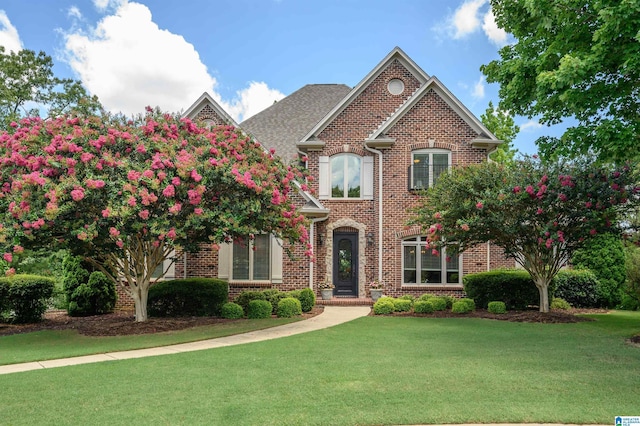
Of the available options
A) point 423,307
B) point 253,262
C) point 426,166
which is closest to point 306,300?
point 253,262

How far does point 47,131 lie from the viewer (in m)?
10.7

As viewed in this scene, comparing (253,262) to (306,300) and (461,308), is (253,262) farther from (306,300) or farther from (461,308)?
(461,308)

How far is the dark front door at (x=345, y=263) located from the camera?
59.4ft

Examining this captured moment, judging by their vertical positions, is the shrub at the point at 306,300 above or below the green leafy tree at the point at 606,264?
below

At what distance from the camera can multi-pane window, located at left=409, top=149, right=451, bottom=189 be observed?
17.9 metres

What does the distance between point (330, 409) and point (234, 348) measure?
4.21m

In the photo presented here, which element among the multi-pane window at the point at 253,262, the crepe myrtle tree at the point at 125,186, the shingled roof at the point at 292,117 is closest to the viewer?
the crepe myrtle tree at the point at 125,186

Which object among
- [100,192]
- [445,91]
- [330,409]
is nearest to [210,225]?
A: [100,192]

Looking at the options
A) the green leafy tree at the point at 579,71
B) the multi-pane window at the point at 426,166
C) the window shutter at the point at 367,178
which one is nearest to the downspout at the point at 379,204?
the window shutter at the point at 367,178

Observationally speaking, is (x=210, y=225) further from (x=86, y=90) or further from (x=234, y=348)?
(x=86, y=90)

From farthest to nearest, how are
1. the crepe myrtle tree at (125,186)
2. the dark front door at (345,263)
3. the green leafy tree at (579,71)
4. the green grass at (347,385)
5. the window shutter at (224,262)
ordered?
the dark front door at (345,263) < the window shutter at (224,262) < the crepe myrtle tree at (125,186) < the green leafy tree at (579,71) < the green grass at (347,385)

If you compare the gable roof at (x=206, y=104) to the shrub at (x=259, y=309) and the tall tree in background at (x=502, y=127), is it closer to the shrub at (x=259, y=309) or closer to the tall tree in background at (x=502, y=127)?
the shrub at (x=259, y=309)

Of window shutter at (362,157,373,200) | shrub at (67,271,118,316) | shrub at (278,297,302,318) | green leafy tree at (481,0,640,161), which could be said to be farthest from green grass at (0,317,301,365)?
green leafy tree at (481,0,640,161)

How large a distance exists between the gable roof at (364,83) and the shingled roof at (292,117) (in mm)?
1457
